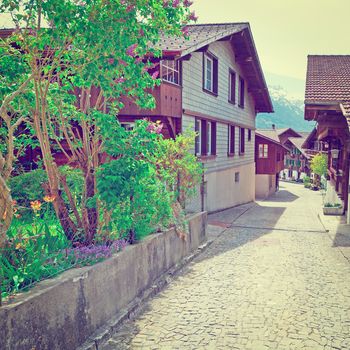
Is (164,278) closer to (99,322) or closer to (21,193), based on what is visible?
(99,322)

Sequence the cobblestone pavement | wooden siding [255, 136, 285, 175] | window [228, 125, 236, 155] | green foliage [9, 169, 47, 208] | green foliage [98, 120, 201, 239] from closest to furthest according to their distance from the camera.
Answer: the cobblestone pavement
green foliage [98, 120, 201, 239]
green foliage [9, 169, 47, 208]
window [228, 125, 236, 155]
wooden siding [255, 136, 285, 175]

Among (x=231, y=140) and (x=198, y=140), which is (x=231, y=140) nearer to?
(x=231, y=140)

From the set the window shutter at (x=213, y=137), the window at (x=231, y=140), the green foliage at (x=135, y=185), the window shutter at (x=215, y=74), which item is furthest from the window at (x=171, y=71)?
the window at (x=231, y=140)

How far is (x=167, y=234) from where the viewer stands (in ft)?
28.4

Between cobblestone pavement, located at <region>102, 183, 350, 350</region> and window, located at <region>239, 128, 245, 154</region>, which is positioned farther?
window, located at <region>239, 128, 245, 154</region>

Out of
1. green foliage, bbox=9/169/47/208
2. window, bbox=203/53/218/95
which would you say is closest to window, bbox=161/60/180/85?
window, bbox=203/53/218/95

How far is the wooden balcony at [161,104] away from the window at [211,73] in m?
4.15

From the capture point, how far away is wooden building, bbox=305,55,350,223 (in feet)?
46.5

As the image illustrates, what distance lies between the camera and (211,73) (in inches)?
772

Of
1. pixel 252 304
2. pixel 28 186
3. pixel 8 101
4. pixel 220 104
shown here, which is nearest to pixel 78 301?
pixel 8 101

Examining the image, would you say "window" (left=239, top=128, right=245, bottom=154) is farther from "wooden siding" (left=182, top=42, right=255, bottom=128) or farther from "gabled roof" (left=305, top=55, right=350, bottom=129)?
"gabled roof" (left=305, top=55, right=350, bottom=129)

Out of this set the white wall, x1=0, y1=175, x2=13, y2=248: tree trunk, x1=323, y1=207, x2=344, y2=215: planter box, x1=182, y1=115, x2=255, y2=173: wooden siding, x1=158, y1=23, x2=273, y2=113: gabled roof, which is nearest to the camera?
x1=0, y1=175, x2=13, y2=248: tree trunk

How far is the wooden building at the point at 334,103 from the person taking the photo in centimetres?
1417

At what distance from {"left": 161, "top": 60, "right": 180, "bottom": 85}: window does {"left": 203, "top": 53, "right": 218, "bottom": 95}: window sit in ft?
10.6
